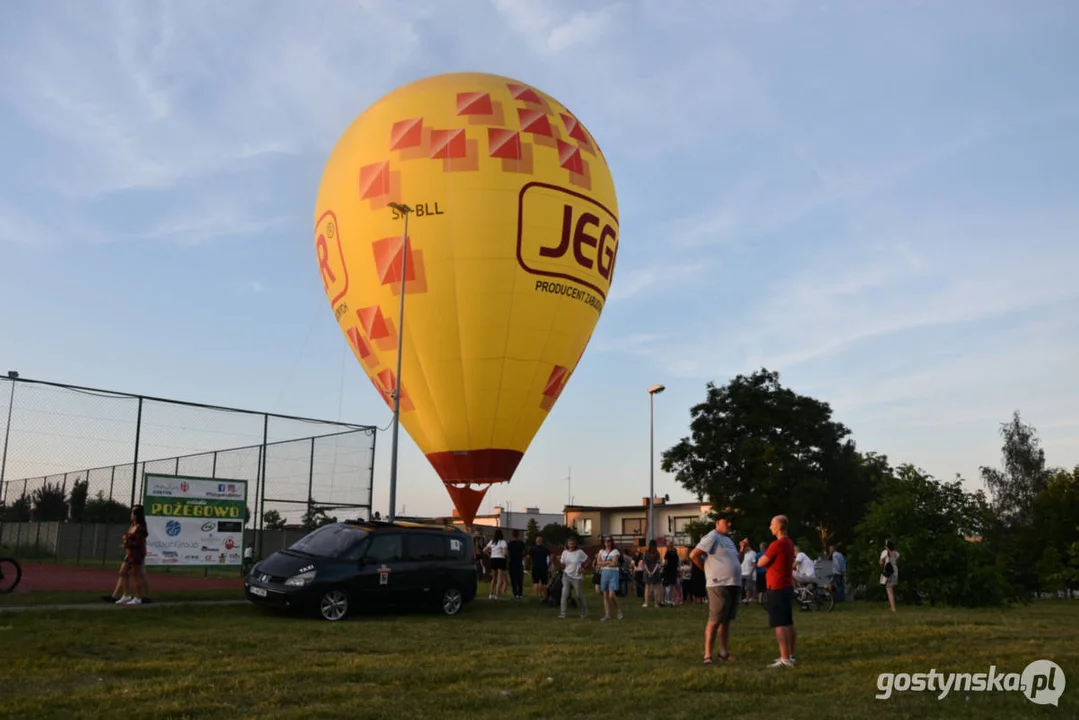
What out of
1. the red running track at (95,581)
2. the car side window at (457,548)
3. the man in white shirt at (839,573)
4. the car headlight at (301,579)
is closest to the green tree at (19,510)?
the red running track at (95,581)

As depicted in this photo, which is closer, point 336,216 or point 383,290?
point 383,290

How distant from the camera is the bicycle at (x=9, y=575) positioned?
51.7 ft

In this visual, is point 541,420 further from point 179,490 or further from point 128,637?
point 128,637

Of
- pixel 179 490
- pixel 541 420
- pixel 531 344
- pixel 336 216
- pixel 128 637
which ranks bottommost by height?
pixel 128 637

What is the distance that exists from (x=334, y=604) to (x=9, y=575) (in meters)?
6.40

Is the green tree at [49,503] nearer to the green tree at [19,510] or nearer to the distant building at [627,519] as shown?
the green tree at [19,510]

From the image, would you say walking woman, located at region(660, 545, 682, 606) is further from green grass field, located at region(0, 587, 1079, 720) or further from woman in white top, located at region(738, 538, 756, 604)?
green grass field, located at region(0, 587, 1079, 720)

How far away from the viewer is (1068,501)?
48.1 metres

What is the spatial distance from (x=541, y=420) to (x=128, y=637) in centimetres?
1800

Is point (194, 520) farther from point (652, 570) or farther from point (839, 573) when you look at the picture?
point (839, 573)

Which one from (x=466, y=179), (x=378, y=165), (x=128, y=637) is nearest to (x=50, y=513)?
(x=378, y=165)

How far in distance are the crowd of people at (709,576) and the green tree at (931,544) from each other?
1.35 m

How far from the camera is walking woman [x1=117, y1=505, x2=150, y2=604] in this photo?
15.2 metres

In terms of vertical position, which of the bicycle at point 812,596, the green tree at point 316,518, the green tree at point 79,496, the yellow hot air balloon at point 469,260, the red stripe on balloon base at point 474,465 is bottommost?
the bicycle at point 812,596
